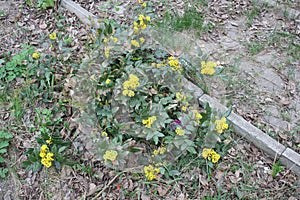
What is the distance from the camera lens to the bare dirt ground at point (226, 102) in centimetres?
247

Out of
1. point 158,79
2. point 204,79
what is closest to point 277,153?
point 204,79

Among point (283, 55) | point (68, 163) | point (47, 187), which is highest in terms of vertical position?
point (283, 55)

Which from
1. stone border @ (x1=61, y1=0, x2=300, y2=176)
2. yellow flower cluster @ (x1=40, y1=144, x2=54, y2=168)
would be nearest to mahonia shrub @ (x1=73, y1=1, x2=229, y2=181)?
stone border @ (x1=61, y1=0, x2=300, y2=176)

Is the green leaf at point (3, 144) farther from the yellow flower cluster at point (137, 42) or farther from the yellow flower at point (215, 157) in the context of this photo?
the yellow flower at point (215, 157)

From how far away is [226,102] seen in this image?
2.93m

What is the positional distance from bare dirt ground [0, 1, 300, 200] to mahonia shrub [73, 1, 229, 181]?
0.56 feet

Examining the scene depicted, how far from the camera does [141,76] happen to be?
2682mm

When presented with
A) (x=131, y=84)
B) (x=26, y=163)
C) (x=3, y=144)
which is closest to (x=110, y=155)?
(x=131, y=84)

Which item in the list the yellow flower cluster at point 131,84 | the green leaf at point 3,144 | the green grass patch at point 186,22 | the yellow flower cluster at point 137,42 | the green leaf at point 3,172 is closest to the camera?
the yellow flower cluster at point 131,84

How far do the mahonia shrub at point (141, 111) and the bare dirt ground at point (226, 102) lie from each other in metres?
0.17

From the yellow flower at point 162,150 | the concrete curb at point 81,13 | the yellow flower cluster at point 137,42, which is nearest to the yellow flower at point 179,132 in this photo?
the yellow flower at point 162,150

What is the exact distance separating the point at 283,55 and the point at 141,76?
161cm

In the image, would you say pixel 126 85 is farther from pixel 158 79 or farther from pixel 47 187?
pixel 47 187

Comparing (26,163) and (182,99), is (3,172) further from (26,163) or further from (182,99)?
(182,99)
